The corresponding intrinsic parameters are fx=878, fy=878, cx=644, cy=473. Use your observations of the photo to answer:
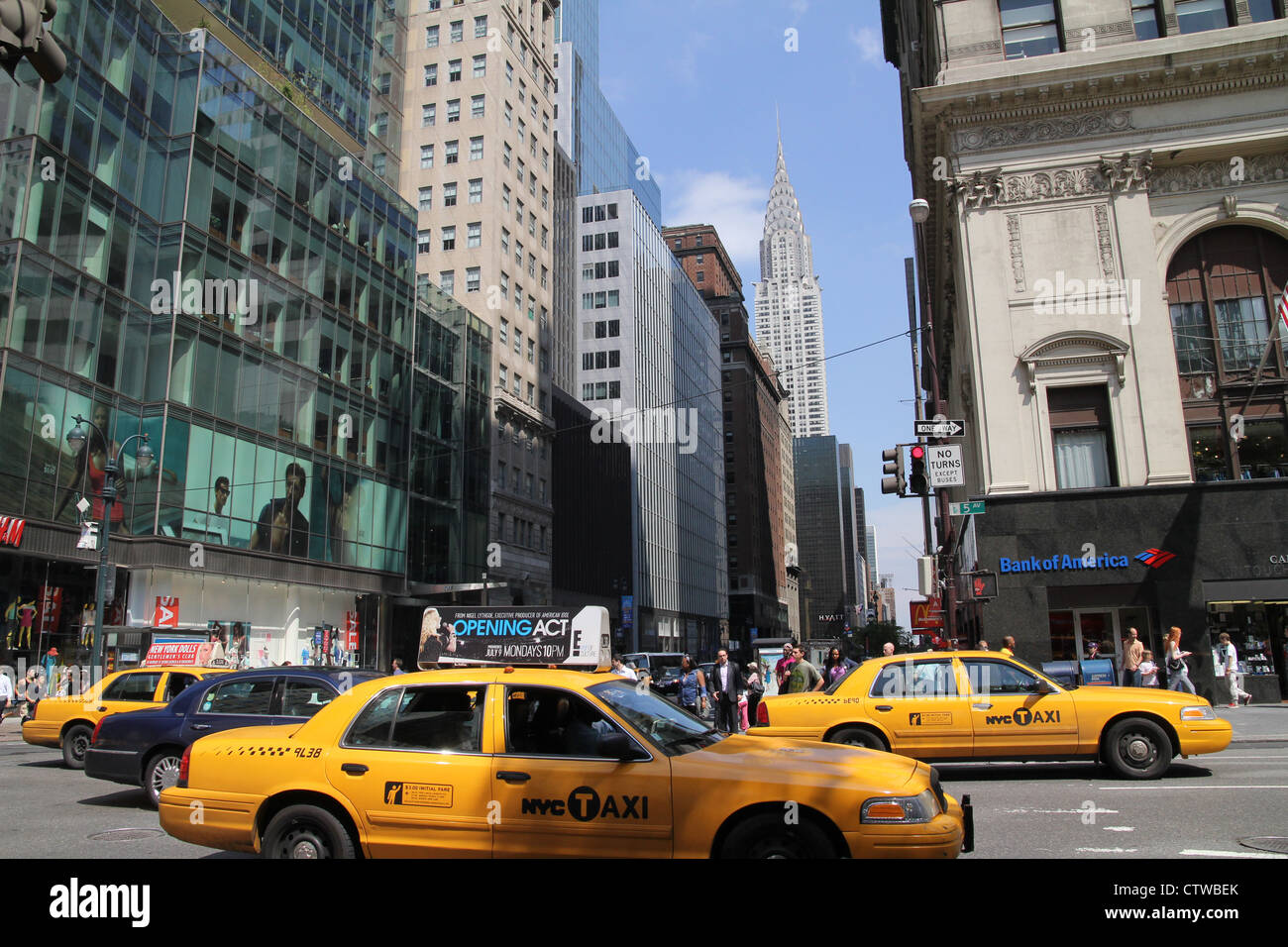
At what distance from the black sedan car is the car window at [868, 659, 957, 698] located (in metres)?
A: 6.30

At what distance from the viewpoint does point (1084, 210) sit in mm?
25703

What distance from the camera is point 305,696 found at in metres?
10.4

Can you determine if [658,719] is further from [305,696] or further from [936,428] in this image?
[936,428]

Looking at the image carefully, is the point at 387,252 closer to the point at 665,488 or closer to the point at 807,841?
the point at 807,841

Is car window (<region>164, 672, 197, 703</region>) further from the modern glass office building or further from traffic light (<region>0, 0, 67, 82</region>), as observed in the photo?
the modern glass office building

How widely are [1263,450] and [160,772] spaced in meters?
26.8

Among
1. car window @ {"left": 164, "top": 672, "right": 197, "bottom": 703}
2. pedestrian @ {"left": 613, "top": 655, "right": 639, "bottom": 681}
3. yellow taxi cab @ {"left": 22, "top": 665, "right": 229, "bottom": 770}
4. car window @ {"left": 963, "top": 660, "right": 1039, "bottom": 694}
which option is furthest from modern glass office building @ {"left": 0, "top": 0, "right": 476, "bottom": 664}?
car window @ {"left": 963, "top": 660, "right": 1039, "bottom": 694}

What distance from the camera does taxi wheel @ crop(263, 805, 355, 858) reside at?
19.5 feet

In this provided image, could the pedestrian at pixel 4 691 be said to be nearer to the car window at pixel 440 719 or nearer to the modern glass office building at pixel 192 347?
the modern glass office building at pixel 192 347

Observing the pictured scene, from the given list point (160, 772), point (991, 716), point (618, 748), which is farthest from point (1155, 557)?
point (160, 772)

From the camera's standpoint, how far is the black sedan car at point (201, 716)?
34.0 feet

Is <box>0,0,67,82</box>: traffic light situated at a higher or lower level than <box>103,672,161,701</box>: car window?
higher
